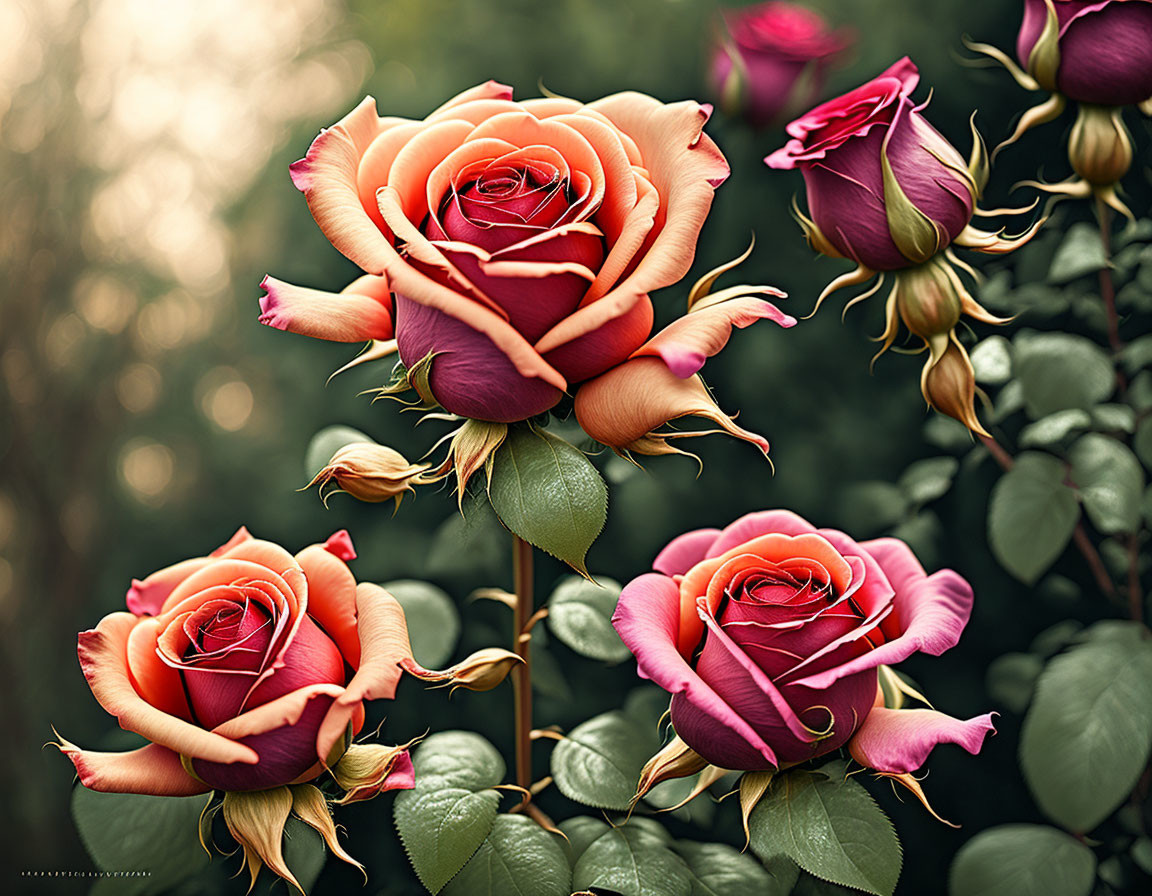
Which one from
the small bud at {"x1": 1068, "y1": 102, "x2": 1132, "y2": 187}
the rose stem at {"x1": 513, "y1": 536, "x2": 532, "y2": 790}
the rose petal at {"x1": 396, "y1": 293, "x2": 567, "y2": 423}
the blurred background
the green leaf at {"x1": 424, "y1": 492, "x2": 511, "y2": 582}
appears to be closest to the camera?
the rose petal at {"x1": 396, "y1": 293, "x2": 567, "y2": 423}

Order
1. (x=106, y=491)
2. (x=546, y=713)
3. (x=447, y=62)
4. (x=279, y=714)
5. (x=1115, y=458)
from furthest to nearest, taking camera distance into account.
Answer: (x=106, y=491)
(x=447, y=62)
(x=546, y=713)
(x=1115, y=458)
(x=279, y=714)

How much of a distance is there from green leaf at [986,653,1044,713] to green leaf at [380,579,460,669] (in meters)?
0.41

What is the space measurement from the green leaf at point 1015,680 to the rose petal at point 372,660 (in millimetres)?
506

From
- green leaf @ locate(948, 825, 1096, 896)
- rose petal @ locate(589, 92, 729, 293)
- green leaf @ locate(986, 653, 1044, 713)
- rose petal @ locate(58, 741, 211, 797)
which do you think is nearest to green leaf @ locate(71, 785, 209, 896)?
rose petal @ locate(58, 741, 211, 797)

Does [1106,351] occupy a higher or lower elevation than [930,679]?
higher

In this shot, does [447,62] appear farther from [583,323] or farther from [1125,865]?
[1125,865]

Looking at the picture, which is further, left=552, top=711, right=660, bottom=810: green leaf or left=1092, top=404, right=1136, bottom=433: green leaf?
left=1092, top=404, right=1136, bottom=433: green leaf

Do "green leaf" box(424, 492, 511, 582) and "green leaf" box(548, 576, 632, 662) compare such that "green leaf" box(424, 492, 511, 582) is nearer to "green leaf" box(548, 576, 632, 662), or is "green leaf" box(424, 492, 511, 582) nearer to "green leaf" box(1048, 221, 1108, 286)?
"green leaf" box(548, 576, 632, 662)

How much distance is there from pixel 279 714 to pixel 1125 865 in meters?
0.66

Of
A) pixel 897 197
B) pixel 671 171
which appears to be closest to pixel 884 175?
pixel 897 197

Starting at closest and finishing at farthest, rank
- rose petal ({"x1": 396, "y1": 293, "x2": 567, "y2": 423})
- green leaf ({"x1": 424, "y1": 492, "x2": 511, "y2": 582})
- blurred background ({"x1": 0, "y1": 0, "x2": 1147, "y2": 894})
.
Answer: rose petal ({"x1": 396, "y1": 293, "x2": 567, "y2": 423}), green leaf ({"x1": 424, "y1": 492, "x2": 511, "y2": 582}), blurred background ({"x1": 0, "y1": 0, "x2": 1147, "y2": 894})

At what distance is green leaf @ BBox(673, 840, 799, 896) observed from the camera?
1.34 feet

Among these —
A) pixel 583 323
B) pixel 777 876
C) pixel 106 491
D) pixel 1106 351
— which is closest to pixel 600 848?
pixel 777 876

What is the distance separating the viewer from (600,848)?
41 centimetres
